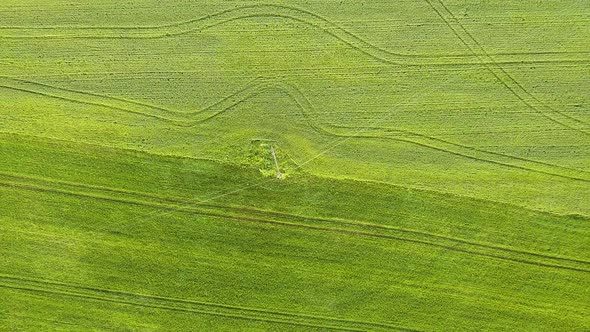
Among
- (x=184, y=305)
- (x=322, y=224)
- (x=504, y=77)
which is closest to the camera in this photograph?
(x=504, y=77)

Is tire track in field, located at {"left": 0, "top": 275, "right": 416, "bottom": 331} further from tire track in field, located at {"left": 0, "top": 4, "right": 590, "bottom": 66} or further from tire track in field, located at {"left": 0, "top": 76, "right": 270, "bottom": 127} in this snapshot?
tire track in field, located at {"left": 0, "top": 4, "right": 590, "bottom": 66}

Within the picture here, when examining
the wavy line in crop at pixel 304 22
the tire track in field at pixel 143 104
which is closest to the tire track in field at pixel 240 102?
A: the tire track in field at pixel 143 104

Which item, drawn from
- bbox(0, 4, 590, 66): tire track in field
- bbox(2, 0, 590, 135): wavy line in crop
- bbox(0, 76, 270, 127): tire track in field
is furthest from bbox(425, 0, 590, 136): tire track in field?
bbox(0, 76, 270, 127): tire track in field

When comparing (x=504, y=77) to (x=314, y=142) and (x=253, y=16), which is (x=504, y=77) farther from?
(x=253, y=16)

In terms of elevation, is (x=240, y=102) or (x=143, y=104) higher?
(x=240, y=102)

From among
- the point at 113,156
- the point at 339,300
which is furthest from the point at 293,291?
the point at 113,156

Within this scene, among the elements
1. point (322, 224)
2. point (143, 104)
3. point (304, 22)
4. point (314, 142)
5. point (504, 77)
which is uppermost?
point (304, 22)

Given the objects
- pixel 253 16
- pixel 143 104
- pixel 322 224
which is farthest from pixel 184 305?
pixel 253 16
